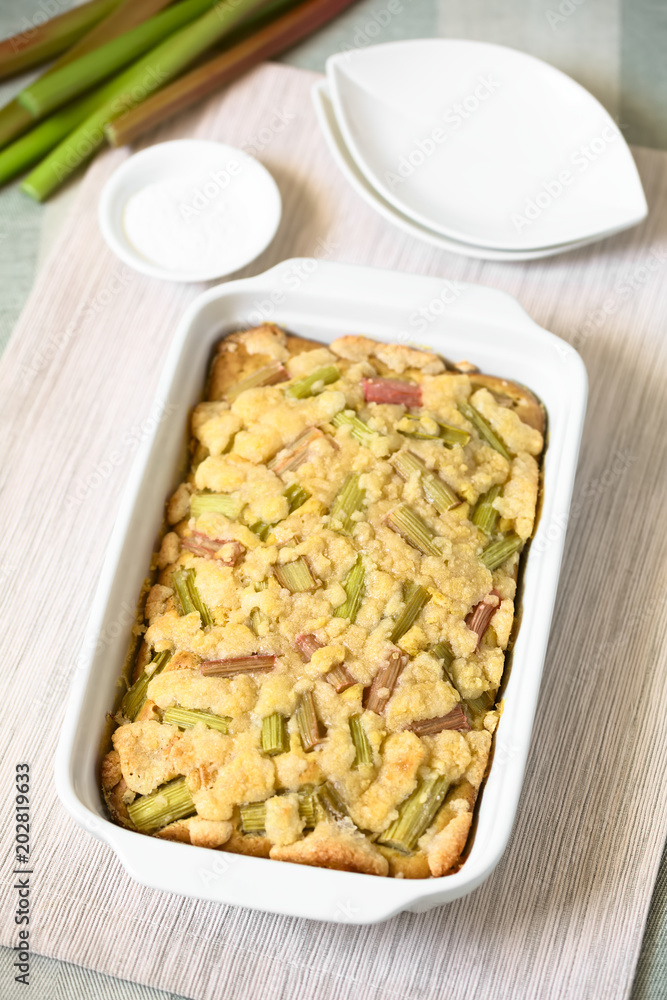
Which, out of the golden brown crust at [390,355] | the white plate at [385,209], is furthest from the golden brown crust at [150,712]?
the white plate at [385,209]

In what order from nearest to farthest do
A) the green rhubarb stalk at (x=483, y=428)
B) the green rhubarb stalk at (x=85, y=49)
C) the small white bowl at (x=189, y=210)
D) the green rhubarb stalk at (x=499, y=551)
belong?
the green rhubarb stalk at (x=499, y=551), the green rhubarb stalk at (x=483, y=428), the small white bowl at (x=189, y=210), the green rhubarb stalk at (x=85, y=49)

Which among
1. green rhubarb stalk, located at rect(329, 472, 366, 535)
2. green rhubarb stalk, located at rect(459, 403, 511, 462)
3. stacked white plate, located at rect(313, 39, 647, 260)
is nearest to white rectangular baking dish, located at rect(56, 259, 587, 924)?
green rhubarb stalk, located at rect(459, 403, 511, 462)

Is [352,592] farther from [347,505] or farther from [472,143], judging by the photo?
[472,143]

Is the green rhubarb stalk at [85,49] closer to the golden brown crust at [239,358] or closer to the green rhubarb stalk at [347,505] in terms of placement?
the golden brown crust at [239,358]

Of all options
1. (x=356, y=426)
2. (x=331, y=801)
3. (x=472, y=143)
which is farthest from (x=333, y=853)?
(x=472, y=143)

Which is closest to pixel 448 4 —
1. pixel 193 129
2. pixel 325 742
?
pixel 193 129

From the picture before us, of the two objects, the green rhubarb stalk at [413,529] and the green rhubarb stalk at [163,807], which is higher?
the green rhubarb stalk at [413,529]
